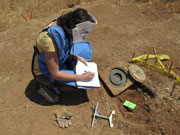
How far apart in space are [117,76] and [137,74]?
0.39m

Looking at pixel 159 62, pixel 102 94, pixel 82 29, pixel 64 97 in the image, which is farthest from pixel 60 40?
pixel 159 62

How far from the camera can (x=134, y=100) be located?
3164mm

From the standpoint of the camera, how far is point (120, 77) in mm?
3322

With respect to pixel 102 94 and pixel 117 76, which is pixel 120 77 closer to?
pixel 117 76

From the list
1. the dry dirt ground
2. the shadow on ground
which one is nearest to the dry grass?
the dry dirt ground

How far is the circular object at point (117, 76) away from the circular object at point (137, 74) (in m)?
0.16

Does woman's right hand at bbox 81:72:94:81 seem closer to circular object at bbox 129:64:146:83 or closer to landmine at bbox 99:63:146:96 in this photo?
landmine at bbox 99:63:146:96

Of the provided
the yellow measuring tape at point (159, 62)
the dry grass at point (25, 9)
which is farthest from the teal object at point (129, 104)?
the dry grass at point (25, 9)

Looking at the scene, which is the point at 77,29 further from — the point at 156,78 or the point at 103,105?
the point at 156,78

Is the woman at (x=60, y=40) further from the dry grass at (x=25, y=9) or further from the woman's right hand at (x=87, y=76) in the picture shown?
the dry grass at (x=25, y=9)

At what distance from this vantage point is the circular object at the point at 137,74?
3.21m

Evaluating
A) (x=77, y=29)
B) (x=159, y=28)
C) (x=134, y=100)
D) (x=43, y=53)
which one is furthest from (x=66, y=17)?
(x=159, y=28)

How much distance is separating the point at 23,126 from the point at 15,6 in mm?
4935

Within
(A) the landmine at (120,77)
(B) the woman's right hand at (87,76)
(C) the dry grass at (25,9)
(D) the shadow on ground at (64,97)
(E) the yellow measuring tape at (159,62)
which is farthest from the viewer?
(C) the dry grass at (25,9)
